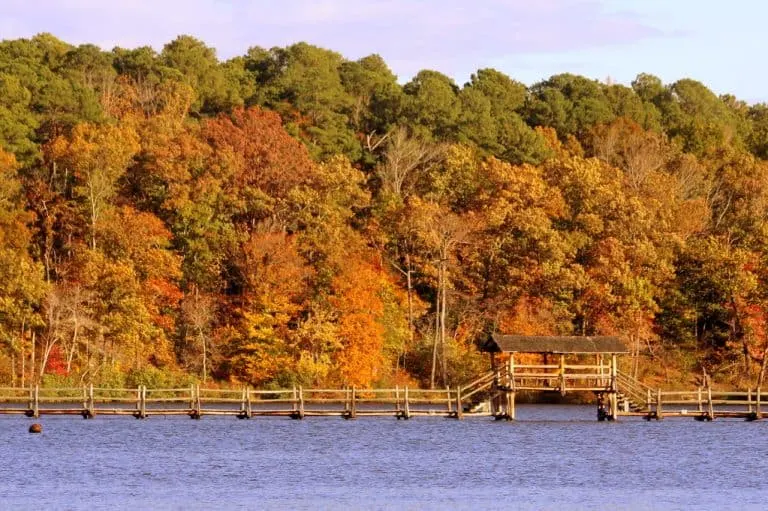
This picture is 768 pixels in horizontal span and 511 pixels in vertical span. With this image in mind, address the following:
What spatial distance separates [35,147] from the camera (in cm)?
9562

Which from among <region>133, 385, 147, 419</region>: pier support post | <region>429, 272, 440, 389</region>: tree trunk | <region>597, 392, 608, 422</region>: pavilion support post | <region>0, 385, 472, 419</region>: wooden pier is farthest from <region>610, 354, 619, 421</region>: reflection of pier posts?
<region>133, 385, 147, 419</region>: pier support post

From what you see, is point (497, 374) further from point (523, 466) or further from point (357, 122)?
point (357, 122)

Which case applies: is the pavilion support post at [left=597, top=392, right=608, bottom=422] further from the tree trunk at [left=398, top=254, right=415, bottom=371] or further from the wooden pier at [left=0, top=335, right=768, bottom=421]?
the tree trunk at [left=398, top=254, right=415, bottom=371]

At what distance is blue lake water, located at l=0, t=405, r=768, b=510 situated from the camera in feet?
141

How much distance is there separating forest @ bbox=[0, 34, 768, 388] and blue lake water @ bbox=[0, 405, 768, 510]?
50.1ft

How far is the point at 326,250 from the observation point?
89.2m

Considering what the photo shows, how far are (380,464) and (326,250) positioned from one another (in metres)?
37.8

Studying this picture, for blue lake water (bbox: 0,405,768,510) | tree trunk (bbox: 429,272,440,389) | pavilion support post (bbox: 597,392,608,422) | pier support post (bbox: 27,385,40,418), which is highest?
tree trunk (bbox: 429,272,440,389)

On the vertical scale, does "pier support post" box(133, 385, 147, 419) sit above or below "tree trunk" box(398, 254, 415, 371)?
below

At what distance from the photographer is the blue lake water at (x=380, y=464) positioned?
42.8 meters

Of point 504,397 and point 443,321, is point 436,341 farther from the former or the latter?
point 504,397

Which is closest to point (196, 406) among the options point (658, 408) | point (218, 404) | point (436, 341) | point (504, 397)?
point (504, 397)

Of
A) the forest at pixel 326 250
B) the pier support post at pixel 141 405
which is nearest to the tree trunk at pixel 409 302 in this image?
the forest at pixel 326 250

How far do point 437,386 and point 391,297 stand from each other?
6.16 metres
